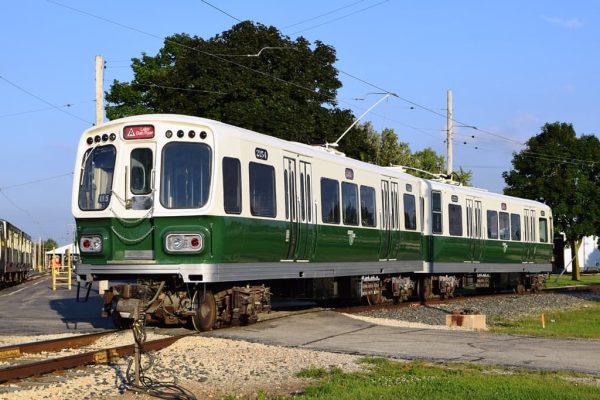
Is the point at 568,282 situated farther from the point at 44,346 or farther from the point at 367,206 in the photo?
the point at 44,346

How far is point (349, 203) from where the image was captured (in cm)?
1936

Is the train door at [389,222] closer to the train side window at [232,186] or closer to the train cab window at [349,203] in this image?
the train cab window at [349,203]

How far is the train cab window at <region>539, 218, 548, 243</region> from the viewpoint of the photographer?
34875mm

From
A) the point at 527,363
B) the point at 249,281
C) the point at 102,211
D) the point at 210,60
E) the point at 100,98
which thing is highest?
the point at 210,60

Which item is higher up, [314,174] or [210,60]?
[210,60]

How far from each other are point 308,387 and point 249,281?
656 centimetres

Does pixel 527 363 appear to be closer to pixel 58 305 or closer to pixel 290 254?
pixel 290 254

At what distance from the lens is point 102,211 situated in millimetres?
14539

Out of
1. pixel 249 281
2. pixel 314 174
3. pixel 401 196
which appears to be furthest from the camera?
pixel 401 196

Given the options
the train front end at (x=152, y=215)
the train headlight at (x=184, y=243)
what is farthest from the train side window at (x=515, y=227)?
the train headlight at (x=184, y=243)

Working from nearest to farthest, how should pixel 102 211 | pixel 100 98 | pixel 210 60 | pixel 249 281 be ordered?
pixel 102 211, pixel 249 281, pixel 100 98, pixel 210 60

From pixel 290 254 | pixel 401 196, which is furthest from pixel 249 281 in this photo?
pixel 401 196

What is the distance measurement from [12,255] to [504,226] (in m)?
27.2

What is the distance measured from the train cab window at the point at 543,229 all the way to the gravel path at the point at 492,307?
147 inches
